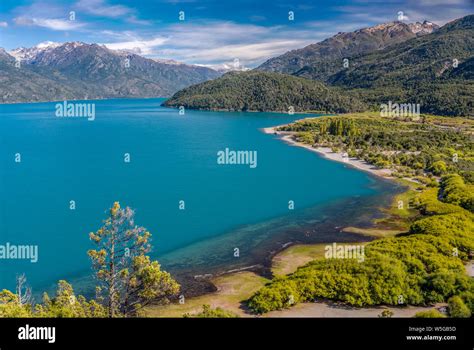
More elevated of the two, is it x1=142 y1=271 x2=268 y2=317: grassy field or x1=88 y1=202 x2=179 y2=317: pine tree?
x1=88 y1=202 x2=179 y2=317: pine tree

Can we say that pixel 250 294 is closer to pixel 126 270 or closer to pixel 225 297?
pixel 225 297

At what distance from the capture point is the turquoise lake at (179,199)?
46469 mm

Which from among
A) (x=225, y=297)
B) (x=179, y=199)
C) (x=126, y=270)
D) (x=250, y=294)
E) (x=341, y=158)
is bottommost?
(x=225, y=297)

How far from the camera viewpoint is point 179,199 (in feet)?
228

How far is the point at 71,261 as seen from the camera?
44656 mm

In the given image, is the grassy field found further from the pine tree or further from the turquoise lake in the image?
the pine tree

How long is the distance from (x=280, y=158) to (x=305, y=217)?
5296 centimetres

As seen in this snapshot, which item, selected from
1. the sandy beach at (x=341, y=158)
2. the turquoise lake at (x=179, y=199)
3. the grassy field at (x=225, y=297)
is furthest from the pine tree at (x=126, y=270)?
the sandy beach at (x=341, y=158)

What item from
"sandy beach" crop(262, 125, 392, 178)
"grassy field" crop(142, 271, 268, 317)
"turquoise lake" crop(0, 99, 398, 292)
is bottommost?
"grassy field" crop(142, 271, 268, 317)

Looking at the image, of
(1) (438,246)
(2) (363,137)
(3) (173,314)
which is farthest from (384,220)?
(2) (363,137)

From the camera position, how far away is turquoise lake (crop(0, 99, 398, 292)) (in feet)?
152

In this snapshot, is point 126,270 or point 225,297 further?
point 225,297

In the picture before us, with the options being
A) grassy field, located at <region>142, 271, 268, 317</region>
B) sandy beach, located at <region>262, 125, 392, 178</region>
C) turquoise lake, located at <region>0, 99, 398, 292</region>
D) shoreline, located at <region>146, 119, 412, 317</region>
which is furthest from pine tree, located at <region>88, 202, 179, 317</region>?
sandy beach, located at <region>262, 125, 392, 178</region>

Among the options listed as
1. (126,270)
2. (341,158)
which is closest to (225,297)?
(126,270)
